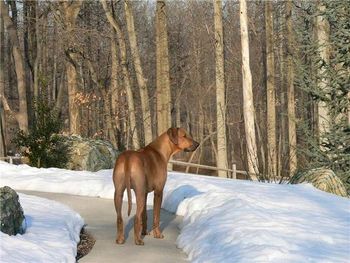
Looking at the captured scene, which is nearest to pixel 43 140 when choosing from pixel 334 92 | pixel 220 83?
pixel 220 83

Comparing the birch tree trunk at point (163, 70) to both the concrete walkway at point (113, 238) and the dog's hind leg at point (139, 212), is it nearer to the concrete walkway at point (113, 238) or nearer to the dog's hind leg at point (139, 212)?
the concrete walkway at point (113, 238)

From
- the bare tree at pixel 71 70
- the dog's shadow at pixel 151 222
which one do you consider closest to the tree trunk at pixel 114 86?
the bare tree at pixel 71 70

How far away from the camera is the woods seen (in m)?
12.8

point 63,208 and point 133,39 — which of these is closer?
point 63,208

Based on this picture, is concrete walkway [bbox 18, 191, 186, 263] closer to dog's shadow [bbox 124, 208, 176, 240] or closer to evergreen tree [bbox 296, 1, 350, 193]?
dog's shadow [bbox 124, 208, 176, 240]

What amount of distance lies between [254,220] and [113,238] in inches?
86.7

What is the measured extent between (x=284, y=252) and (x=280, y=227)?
1322 millimetres

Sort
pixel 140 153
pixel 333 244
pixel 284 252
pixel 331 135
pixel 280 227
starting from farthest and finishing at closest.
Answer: pixel 331 135
pixel 140 153
pixel 280 227
pixel 333 244
pixel 284 252

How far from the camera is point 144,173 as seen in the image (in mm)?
8148

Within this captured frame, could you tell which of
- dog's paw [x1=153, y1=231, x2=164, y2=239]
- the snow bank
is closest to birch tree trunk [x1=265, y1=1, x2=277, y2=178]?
the snow bank

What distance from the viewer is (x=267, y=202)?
980cm

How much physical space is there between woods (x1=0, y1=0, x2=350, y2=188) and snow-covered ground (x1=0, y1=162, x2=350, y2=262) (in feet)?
7.99

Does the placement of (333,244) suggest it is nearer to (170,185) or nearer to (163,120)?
(170,185)

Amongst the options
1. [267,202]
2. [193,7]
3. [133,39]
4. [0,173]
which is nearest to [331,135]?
[267,202]
